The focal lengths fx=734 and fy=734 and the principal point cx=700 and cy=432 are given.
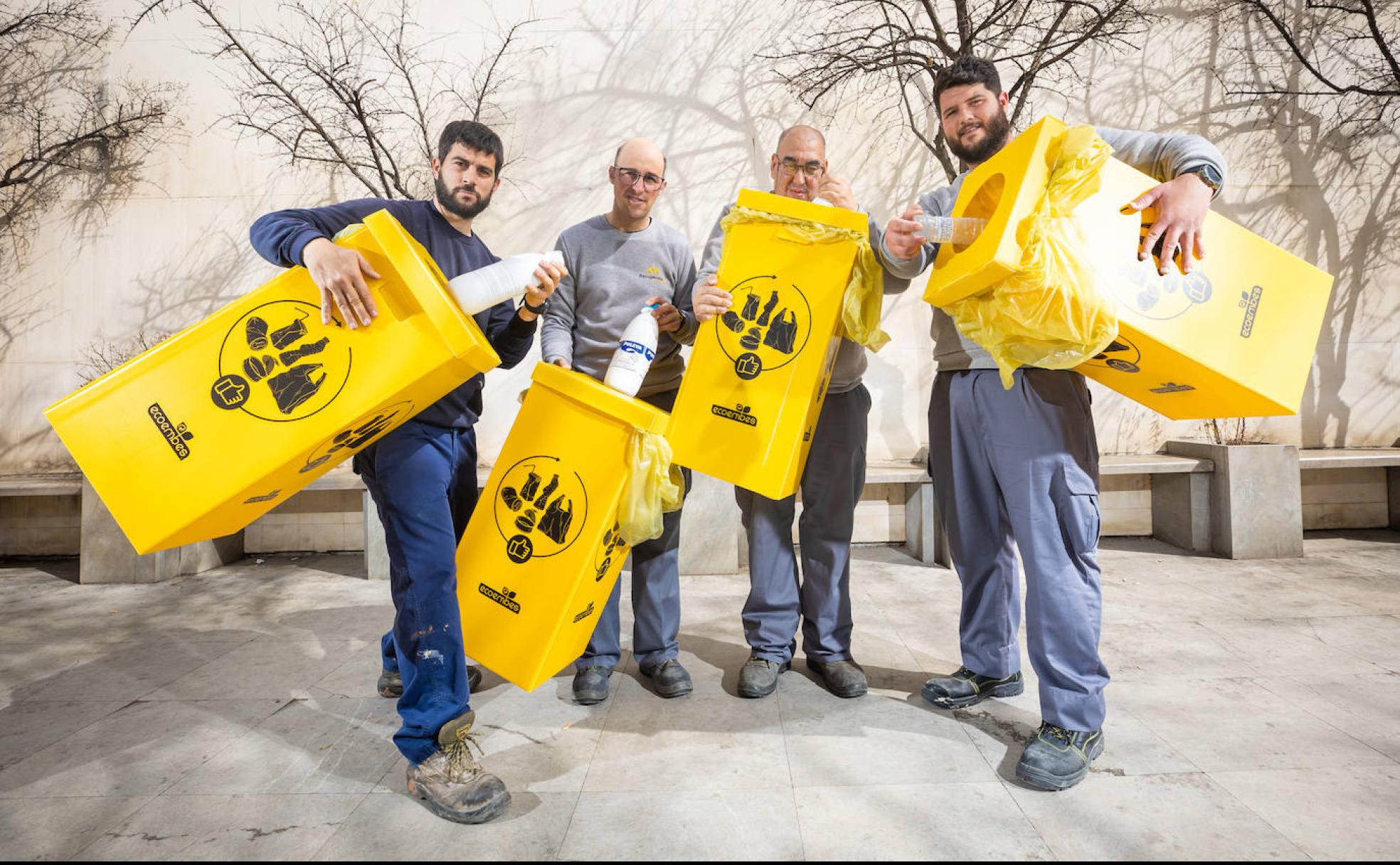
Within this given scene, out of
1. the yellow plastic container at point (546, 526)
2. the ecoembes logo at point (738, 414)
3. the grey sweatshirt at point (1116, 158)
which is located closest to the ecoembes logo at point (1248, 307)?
the grey sweatshirt at point (1116, 158)

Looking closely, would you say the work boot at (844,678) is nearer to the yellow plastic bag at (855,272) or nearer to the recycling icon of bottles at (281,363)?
the yellow plastic bag at (855,272)

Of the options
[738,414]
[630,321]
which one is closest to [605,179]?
[630,321]

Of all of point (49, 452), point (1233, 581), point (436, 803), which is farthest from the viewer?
point (49, 452)

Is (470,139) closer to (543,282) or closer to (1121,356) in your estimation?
(543,282)

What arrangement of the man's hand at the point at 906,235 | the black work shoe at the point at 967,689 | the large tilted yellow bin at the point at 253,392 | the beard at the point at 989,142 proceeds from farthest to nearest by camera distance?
the black work shoe at the point at 967,689, the beard at the point at 989,142, the man's hand at the point at 906,235, the large tilted yellow bin at the point at 253,392

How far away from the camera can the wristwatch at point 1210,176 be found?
1704 millimetres

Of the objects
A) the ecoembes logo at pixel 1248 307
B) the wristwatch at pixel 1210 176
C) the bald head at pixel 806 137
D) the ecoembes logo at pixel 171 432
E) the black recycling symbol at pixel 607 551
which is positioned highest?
the bald head at pixel 806 137

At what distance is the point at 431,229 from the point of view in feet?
6.46

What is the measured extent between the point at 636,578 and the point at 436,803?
94cm

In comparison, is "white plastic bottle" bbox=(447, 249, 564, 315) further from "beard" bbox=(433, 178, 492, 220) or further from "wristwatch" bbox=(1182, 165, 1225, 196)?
"wristwatch" bbox=(1182, 165, 1225, 196)

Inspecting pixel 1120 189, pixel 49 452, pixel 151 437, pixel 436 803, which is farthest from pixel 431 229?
pixel 49 452

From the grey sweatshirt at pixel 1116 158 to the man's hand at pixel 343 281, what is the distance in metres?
1.28

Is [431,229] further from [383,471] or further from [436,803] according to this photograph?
[436,803]

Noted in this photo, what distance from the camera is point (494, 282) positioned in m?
1.72
